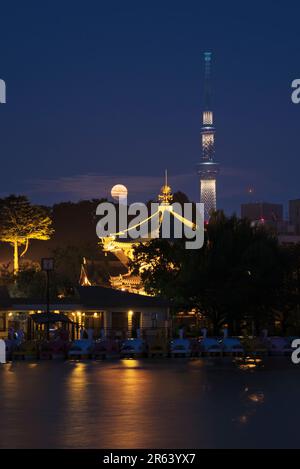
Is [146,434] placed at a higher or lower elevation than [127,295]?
lower

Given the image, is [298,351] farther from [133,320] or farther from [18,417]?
[18,417]

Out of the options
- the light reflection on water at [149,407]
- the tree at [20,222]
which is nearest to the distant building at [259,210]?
the tree at [20,222]

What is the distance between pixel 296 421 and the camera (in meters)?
18.7

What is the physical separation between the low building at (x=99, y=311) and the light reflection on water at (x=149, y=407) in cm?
2112

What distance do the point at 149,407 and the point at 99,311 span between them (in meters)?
35.6

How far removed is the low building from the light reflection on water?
831 inches

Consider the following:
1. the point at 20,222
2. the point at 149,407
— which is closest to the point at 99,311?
the point at 149,407

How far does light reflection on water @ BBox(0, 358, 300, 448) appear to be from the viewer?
1642cm

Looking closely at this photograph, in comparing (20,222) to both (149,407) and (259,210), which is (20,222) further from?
(259,210)

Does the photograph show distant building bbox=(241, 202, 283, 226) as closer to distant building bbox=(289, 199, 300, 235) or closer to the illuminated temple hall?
distant building bbox=(289, 199, 300, 235)

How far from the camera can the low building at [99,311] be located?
55.0m

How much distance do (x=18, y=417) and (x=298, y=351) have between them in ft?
84.3

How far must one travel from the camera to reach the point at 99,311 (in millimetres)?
56344
